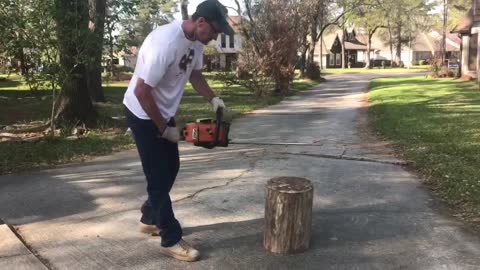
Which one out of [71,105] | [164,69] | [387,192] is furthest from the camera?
[71,105]

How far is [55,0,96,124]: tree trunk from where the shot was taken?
360 inches

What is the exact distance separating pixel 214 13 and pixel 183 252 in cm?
175

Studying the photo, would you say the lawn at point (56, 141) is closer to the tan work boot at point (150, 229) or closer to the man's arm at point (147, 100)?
the man's arm at point (147, 100)

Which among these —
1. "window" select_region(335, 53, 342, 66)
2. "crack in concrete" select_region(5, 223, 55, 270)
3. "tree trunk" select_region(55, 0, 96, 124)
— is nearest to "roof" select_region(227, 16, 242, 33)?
"crack in concrete" select_region(5, 223, 55, 270)

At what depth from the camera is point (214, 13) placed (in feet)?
11.5

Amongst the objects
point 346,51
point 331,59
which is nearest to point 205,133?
point 331,59

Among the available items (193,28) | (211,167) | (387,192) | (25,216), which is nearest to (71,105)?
(211,167)

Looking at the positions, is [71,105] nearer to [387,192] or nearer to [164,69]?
[387,192]

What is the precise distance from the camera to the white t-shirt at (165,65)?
3410mm

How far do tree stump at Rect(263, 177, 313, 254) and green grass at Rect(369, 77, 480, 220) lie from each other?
6.07 feet

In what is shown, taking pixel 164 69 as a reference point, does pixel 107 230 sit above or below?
below

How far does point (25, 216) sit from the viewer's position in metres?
4.94

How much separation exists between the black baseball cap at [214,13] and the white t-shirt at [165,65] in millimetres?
185

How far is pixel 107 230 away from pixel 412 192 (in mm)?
3329
